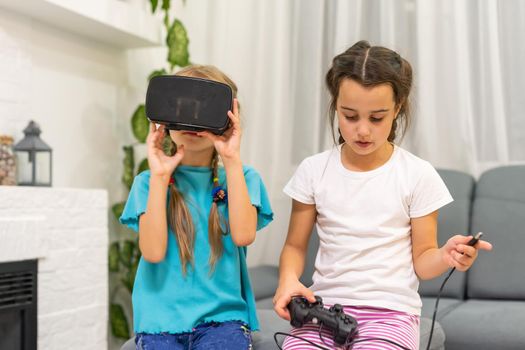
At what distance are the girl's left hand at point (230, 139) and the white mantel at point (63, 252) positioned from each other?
1036 millimetres

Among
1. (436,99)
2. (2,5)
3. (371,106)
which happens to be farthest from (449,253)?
(2,5)


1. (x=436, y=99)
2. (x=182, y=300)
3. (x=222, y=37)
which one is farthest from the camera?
(x=222, y=37)

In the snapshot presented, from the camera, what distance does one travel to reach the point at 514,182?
2.18 m

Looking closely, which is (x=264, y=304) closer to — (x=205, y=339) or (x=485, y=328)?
(x=485, y=328)

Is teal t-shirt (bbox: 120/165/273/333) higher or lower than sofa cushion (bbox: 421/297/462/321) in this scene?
higher

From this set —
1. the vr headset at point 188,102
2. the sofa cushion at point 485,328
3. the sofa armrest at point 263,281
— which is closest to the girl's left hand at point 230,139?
the vr headset at point 188,102

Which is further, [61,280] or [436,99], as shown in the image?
[436,99]

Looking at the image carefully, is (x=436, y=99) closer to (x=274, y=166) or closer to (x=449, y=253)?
(x=274, y=166)

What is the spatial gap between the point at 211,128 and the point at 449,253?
510 millimetres

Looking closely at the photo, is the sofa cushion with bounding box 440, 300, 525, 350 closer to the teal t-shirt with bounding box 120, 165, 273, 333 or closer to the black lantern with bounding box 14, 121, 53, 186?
the teal t-shirt with bounding box 120, 165, 273, 333

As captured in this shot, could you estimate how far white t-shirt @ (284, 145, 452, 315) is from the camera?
125cm

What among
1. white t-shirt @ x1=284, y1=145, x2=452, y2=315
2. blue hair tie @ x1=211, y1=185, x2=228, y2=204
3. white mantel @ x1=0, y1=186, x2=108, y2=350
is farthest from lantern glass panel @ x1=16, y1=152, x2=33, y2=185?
white t-shirt @ x1=284, y1=145, x2=452, y2=315

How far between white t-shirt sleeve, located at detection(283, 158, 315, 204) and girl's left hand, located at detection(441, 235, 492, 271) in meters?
0.33

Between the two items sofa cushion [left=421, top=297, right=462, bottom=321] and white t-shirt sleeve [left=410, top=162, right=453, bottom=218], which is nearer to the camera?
white t-shirt sleeve [left=410, top=162, right=453, bottom=218]
